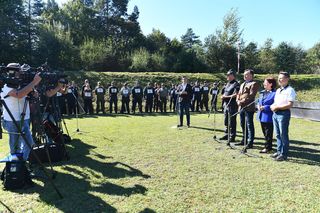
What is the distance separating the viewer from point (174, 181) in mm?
5402

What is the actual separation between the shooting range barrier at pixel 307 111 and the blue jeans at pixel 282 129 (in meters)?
8.13

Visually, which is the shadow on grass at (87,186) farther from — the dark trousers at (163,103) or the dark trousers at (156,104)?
the dark trousers at (156,104)

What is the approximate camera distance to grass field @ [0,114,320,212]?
4.39m

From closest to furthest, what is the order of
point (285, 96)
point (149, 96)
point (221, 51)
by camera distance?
point (285, 96) < point (149, 96) < point (221, 51)

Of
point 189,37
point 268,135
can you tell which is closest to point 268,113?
point 268,135

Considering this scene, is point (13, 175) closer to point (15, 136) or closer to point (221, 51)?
point (15, 136)

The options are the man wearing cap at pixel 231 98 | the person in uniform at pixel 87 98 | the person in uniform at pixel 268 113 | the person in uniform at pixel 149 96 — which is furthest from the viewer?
the person in uniform at pixel 149 96

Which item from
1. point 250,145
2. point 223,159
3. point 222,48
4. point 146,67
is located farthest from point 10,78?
point 222,48

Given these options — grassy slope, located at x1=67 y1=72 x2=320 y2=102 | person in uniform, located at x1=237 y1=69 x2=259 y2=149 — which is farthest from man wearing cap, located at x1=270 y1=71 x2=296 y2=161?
grassy slope, located at x1=67 y1=72 x2=320 y2=102

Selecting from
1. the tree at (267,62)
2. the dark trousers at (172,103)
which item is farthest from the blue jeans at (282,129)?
the tree at (267,62)

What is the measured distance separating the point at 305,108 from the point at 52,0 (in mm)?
61716

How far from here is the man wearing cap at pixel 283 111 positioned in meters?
6.61

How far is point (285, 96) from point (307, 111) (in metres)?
8.89

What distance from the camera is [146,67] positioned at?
3525 centimetres
